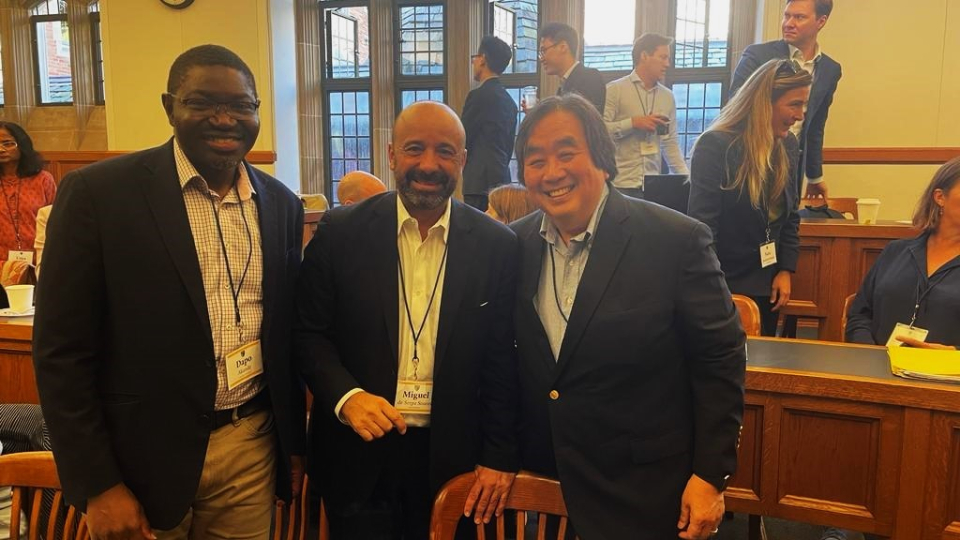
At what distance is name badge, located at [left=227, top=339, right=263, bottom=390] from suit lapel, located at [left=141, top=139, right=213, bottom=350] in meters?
0.07

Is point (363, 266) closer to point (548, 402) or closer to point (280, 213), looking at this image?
point (280, 213)

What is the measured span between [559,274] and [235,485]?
86 centimetres

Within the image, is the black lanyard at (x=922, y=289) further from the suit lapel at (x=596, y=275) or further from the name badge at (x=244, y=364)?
the name badge at (x=244, y=364)

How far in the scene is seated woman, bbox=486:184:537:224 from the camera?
2.88m

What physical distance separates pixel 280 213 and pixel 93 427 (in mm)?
591

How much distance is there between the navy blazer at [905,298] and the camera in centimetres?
220

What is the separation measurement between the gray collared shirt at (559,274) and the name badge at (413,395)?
31 cm

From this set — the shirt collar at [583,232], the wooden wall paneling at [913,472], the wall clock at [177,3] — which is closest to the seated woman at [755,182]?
the wooden wall paneling at [913,472]

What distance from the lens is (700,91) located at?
22.0 ft

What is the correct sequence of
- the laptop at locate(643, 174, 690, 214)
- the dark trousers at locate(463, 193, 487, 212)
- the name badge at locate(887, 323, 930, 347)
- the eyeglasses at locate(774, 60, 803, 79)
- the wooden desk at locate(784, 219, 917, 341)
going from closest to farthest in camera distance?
the name badge at locate(887, 323, 930, 347)
the eyeglasses at locate(774, 60, 803, 79)
the wooden desk at locate(784, 219, 917, 341)
the laptop at locate(643, 174, 690, 214)
the dark trousers at locate(463, 193, 487, 212)

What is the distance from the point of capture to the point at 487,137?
14.2ft

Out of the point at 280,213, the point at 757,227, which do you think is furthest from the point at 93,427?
the point at 757,227

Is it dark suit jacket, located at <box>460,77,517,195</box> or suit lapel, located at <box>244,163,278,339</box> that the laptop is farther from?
suit lapel, located at <box>244,163,278,339</box>

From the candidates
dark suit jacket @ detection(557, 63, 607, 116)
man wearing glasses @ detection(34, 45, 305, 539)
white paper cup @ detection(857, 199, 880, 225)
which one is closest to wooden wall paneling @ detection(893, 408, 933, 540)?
man wearing glasses @ detection(34, 45, 305, 539)
